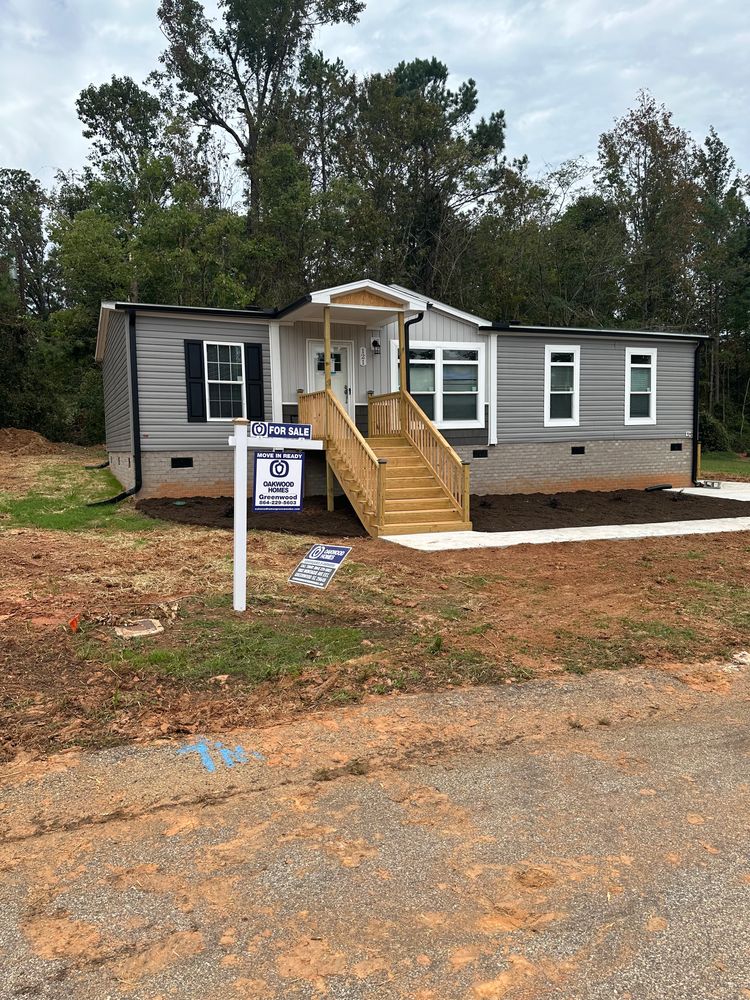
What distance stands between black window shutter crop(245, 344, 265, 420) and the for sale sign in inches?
302

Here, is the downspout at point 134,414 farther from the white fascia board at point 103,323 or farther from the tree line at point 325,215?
the tree line at point 325,215

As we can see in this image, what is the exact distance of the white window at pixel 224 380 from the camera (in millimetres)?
13070

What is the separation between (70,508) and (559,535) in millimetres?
8054

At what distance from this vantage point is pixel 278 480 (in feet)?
19.1

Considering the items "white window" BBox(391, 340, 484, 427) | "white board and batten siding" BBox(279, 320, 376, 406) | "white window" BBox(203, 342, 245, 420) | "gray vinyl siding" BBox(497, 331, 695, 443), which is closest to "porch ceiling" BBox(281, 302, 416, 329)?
"white board and batten siding" BBox(279, 320, 376, 406)

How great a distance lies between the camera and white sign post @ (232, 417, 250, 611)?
5672 mm

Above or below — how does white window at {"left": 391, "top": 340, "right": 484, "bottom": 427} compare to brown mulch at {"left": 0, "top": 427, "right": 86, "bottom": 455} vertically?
above

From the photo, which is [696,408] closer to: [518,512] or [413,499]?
[518,512]

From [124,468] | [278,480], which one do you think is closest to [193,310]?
[124,468]

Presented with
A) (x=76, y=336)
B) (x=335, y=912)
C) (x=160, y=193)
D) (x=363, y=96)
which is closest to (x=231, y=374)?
(x=335, y=912)

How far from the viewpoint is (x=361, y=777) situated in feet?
10.5

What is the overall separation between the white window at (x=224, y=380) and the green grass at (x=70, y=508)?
2536 mm

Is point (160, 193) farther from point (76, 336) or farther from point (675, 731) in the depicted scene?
point (675, 731)

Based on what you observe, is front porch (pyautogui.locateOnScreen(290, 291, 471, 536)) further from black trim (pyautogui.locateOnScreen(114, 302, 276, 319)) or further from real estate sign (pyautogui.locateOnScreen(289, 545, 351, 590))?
real estate sign (pyautogui.locateOnScreen(289, 545, 351, 590))
